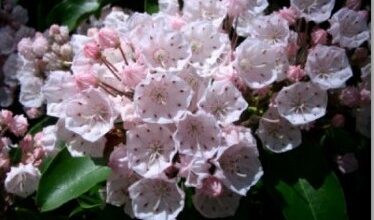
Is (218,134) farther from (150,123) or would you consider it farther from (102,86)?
(102,86)

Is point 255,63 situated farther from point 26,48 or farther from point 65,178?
point 26,48

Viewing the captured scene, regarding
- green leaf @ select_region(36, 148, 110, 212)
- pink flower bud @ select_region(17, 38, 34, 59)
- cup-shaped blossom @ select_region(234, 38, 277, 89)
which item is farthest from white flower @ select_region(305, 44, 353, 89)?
pink flower bud @ select_region(17, 38, 34, 59)

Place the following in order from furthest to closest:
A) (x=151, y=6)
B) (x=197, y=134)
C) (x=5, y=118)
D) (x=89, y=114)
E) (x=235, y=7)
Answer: (x=151, y=6) → (x=5, y=118) → (x=235, y=7) → (x=89, y=114) → (x=197, y=134)

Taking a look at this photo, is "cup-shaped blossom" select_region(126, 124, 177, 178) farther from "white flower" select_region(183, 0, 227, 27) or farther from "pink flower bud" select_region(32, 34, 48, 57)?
"pink flower bud" select_region(32, 34, 48, 57)

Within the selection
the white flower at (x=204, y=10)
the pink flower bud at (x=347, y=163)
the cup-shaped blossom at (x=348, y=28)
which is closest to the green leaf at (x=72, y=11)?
the white flower at (x=204, y=10)

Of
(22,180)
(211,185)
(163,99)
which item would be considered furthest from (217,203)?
(22,180)

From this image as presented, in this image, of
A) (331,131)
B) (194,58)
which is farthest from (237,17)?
(331,131)
